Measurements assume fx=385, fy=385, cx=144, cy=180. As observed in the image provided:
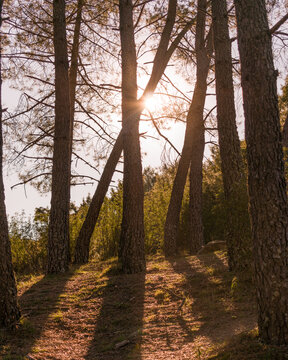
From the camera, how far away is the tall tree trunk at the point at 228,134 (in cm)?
643

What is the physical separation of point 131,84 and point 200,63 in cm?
311

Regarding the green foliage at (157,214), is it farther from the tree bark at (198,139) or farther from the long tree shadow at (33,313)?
the long tree shadow at (33,313)

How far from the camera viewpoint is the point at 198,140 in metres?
11.0

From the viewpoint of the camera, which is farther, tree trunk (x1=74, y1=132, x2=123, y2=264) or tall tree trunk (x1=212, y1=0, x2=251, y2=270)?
tree trunk (x1=74, y1=132, x2=123, y2=264)

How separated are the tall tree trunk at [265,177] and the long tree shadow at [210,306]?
0.83m

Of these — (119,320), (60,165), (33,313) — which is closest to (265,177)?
(119,320)

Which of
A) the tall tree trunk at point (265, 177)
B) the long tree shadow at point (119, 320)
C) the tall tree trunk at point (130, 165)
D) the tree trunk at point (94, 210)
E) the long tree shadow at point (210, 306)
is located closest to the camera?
the tall tree trunk at point (265, 177)

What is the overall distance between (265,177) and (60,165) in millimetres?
5841

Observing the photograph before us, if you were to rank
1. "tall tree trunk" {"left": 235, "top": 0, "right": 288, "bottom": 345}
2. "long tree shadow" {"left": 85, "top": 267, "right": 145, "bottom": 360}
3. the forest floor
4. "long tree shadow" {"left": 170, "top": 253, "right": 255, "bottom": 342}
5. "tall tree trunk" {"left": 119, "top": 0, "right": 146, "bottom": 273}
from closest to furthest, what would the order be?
1. "tall tree trunk" {"left": 235, "top": 0, "right": 288, "bottom": 345}
2. the forest floor
3. "long tree shadow" {"left": 85, "top": 267, "right": 145, "bottom": 360}
4. "long tree shadow" {"left": 170, "top": 253, "right": 255, "bottom": 342}
5. "tall tree trunk" {"left": 119, "top": 0, "right": 146, "bottom": 273}

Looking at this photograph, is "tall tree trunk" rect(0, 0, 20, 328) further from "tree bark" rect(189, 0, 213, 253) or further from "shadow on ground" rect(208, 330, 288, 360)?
"tree bark" rect(189, 0, 213, 253)

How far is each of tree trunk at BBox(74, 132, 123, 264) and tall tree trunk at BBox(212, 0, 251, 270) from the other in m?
3.81

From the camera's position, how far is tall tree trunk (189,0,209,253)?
34.6 ft

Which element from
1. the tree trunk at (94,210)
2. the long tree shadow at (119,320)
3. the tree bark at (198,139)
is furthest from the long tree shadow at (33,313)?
the tree bark at (198,139)

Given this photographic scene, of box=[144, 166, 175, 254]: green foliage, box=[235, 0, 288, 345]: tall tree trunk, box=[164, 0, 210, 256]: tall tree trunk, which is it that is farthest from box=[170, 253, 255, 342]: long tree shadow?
box=[144, 166, 175, 254]: green foliage
